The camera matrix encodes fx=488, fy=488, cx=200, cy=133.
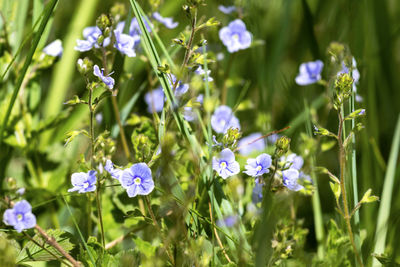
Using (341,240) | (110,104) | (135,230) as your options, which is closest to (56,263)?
(135,230)

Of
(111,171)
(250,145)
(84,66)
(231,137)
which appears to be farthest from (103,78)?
(250,145)

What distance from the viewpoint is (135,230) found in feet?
4.78

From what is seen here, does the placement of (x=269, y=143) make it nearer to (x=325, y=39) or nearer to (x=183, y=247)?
(x=183, y=247)

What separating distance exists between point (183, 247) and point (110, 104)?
0.76 metres

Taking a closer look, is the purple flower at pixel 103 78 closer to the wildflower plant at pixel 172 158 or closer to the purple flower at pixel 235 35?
the wildflower plant at pixel 172 158

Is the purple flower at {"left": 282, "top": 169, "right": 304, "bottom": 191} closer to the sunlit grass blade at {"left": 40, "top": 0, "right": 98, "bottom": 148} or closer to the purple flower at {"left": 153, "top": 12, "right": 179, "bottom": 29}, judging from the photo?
the purple flower at {"left": 153, "top": 12, "right": 179, "bottom": 29}

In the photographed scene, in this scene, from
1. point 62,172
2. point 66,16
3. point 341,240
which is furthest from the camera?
point 66,16

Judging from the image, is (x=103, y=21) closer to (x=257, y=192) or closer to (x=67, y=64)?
(x=257, y=192)

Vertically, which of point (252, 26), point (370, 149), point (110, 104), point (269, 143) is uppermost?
point (252, 26)

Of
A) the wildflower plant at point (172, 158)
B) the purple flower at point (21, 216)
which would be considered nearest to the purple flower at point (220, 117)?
the wildflower plant at point (172, 158)

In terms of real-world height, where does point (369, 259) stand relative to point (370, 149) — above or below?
below

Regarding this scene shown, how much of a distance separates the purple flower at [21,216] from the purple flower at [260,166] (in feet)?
1.71

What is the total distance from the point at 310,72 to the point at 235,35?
338mm

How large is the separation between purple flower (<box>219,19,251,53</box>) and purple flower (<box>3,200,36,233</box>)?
105 centimetres
